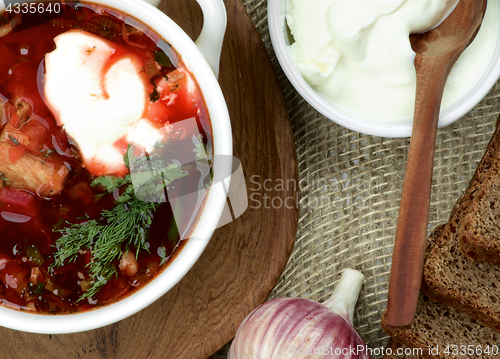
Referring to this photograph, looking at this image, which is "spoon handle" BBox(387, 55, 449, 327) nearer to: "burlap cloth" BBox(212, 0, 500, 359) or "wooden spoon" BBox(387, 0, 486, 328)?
"wooden spoon" BBox(387, 0, 486, 328)

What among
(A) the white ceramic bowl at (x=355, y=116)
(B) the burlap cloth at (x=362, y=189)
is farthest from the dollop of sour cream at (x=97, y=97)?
(B) the burlap cloth at (x=362, y=189)

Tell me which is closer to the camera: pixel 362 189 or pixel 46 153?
pixel 46 153

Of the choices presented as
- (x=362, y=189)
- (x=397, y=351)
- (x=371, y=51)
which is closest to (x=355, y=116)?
(x=371, y=51)

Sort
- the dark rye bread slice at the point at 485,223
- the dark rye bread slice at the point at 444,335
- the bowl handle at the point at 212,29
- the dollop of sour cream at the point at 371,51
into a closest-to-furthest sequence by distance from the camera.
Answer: the bowl handle at the point at 212,29, the dollop of sour cream at the point at 371,51, the dark rye bread slice at the point at 485,223, the dark rye bread slice at the point at 444,335

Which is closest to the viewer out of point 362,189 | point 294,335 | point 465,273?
point 294,335

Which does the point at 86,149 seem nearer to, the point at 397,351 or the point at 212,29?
the point at 212,29

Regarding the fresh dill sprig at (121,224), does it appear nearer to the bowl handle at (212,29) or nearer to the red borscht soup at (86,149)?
the red borscht soup at (86,149)
